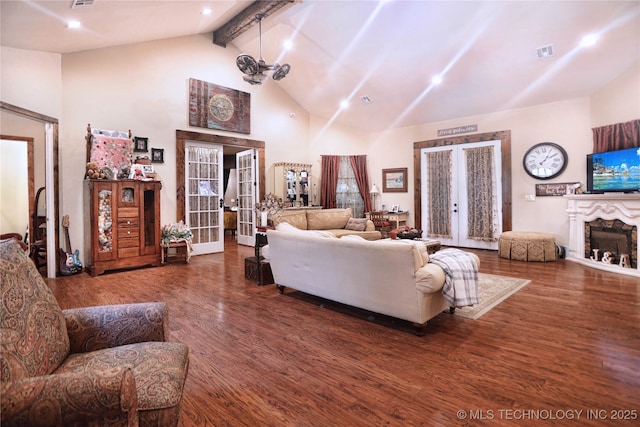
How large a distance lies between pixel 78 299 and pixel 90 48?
397cm

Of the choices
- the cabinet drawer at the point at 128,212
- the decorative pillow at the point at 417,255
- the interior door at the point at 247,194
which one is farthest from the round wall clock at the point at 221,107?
the decorative pillow at the point at 417,255

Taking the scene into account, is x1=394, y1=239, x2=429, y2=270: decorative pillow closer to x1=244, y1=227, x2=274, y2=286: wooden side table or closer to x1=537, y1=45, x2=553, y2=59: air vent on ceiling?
x1=244, y1=227, x2=274, y2=286: wooden side table

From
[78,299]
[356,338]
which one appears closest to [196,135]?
[78,299]

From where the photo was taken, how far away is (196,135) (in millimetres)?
6441

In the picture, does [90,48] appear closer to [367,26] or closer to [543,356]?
[367,26]

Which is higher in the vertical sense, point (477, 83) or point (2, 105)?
point (477, 83)

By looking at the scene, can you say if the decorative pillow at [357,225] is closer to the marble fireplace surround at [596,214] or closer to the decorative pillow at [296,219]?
the decorative pillow at [296,219]

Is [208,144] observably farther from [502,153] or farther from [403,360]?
[502,153]

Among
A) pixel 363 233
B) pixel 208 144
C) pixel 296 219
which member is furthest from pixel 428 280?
pixel 208 144

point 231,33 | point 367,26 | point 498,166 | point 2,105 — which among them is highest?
point 231,33

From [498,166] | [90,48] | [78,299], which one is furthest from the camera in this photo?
[498,166]

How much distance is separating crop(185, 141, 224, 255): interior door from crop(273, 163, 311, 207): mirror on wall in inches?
53.9

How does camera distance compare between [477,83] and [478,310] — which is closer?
[478,310]

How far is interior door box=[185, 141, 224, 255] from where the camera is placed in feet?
21.2
